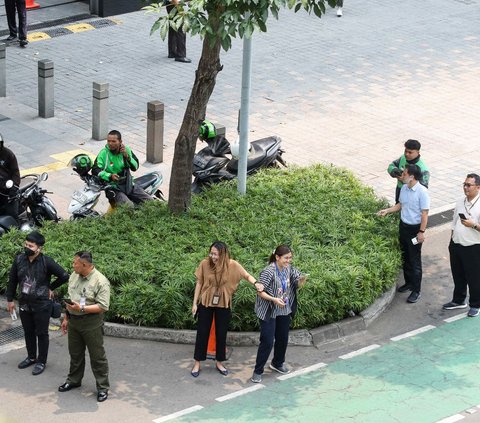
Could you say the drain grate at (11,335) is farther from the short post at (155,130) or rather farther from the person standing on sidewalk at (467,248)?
the short post at (155,130)

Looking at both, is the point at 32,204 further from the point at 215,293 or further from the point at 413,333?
the point at 413,333

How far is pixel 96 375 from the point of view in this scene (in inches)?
440

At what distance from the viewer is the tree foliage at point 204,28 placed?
11.3 meters

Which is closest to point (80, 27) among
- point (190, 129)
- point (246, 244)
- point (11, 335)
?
point (190, 129)

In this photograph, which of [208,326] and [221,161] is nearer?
[208,326]

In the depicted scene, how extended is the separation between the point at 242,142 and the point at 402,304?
297 centimetres

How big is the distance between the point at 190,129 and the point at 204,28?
8.91 feet

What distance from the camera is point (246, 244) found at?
44.7ft

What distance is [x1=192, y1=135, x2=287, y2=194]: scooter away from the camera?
1572 centimetres

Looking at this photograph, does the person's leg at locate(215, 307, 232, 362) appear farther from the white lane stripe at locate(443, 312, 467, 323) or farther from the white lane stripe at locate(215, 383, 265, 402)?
the white lane stripe at locate(443, 312, 467, 323)

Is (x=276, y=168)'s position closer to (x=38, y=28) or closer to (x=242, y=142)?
(x=242, y=142)

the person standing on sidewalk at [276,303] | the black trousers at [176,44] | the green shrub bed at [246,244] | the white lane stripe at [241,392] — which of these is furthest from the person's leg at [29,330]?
the black trousers at [176,44]

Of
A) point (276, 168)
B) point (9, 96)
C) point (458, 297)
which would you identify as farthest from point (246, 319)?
point (9, 96)

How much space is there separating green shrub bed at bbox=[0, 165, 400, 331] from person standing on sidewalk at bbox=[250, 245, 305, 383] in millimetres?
762
